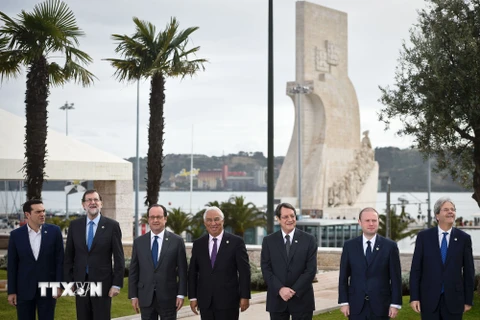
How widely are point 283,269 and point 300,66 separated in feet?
155

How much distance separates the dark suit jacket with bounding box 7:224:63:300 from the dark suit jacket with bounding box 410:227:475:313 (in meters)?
3.98

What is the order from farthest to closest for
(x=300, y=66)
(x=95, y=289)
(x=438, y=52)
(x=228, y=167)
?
(x=228, y=167) < (x=300, y=66) < (x=438, y=52) < (x=95, y=289)

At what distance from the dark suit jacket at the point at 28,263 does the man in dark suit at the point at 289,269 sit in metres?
2.45

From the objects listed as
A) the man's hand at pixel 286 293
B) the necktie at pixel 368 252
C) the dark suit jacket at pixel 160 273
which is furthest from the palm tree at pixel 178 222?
the necktie at pixel 368 252

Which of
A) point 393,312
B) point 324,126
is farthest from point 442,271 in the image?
point 324,126

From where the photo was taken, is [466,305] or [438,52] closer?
[466,305]

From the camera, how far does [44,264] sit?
27.5 ft

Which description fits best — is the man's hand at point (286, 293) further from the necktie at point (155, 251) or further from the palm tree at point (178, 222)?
the palm tree at point (178, 222)

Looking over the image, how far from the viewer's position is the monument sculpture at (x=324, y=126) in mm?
54469

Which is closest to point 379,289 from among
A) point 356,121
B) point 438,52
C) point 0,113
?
point 438,52

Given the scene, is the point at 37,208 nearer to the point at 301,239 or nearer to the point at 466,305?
the point at 301,239

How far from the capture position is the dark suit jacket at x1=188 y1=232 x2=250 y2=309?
7801 millimetres

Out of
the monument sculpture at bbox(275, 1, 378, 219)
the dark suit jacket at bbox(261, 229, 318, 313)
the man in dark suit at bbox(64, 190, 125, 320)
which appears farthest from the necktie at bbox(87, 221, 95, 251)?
the monument sculpture at bbox(275, 1, 378, 219)

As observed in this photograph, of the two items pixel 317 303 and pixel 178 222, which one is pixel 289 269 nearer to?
pixel 317 303
